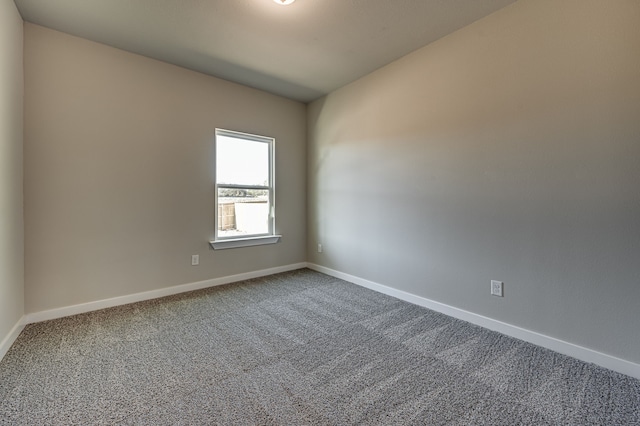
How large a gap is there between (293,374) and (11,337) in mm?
2111

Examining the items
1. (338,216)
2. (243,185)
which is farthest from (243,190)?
(338,216)

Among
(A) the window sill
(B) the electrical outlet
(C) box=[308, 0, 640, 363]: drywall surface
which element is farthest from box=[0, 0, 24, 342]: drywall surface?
(B) the electrical outlet

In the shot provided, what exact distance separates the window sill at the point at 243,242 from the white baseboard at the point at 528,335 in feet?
5.04

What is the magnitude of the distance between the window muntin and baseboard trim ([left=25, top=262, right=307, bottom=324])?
1.69ft

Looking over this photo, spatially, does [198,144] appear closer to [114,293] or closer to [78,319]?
[114,293]

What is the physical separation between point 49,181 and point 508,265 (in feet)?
12.8

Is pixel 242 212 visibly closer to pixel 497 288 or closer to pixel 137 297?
pixel 137 297

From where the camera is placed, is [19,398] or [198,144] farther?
[198,144]

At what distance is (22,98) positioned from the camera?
2.27 metres

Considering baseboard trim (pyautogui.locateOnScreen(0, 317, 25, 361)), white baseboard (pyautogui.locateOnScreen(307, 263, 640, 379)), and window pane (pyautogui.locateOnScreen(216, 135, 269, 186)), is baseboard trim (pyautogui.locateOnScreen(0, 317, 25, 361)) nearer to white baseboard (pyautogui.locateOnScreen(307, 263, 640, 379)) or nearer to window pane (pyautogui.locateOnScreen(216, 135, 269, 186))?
window pane (pyautogui.locateOnScreen(216, 135, 269, 186))

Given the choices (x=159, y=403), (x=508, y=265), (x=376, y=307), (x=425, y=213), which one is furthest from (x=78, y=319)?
(x=508, y=265)

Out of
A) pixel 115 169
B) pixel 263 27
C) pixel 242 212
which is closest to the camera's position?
pixel 263 27

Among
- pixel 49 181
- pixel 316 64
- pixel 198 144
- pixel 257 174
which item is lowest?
pixel 49 181

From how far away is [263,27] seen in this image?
2.39 m
